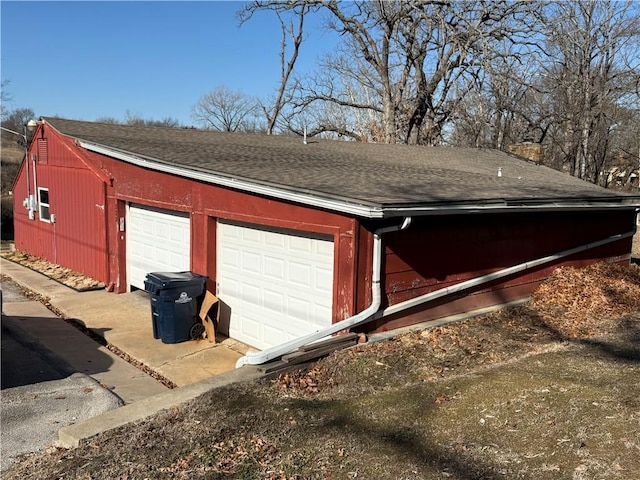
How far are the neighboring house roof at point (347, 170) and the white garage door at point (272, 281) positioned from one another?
0.88 m

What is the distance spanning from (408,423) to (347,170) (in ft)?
18.3

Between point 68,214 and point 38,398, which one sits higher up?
point 68,214

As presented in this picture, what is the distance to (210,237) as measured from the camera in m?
9.55

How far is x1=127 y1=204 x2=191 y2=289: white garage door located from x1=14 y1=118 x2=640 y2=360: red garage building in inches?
1.6

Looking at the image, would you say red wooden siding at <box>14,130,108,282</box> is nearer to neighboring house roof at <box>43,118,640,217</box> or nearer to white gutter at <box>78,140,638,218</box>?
neighboring house roof at <box>43,118,640,217</box>

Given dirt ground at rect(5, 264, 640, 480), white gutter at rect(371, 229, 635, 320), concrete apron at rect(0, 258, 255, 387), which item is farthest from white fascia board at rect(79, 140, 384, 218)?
concrete apron at rect(0, 258, 255, 387)

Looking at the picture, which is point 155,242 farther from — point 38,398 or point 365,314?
point 365,314

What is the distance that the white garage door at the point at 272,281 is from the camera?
774 centimetres

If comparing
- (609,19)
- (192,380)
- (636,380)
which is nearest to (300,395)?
(192,380)

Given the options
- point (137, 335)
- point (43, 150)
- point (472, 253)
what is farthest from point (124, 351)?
point (43, 150)

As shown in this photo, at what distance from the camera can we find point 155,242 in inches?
452

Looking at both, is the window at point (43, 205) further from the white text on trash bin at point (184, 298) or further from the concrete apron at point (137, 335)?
the white text on trash bin at point (184, 298)

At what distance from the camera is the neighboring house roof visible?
7.29m

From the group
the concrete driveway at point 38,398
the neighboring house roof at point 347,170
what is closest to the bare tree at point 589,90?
the neighboring house roof at point 347,170
